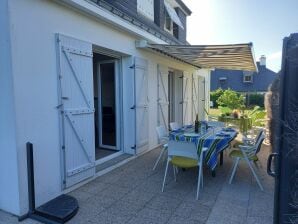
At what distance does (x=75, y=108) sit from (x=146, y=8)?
4853 mm

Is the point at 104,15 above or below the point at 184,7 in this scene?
below

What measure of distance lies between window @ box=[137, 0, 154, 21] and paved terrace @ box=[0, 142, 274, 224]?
15.9 ft

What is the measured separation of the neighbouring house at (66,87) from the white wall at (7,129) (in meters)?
0.01

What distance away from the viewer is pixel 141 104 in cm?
654

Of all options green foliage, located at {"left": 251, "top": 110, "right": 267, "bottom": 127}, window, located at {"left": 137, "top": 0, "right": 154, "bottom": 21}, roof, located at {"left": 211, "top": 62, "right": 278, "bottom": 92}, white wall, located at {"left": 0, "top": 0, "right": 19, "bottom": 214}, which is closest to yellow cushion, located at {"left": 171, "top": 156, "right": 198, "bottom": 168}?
white wall, located at {"left": 0, "top": 0, "right": 19, "bottom": 214}

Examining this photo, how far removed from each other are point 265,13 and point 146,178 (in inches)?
222

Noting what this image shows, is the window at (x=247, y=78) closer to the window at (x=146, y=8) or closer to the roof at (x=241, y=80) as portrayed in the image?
the roof at (x=241, y=80)

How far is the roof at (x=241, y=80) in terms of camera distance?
29688 mm

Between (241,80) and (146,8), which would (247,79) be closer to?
(241,80)

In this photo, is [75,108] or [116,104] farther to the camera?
[116,104]

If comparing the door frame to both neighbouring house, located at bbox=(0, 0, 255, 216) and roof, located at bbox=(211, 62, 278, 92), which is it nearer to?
neighbouring house, located at bbox=(0, 0, 255, 216)

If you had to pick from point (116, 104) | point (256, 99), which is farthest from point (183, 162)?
point (256, 99)

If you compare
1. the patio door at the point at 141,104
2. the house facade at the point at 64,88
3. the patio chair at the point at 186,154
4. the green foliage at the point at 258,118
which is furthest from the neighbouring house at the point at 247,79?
the patio chair at the point at 186,154

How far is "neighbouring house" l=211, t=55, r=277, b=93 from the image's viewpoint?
2970cm
